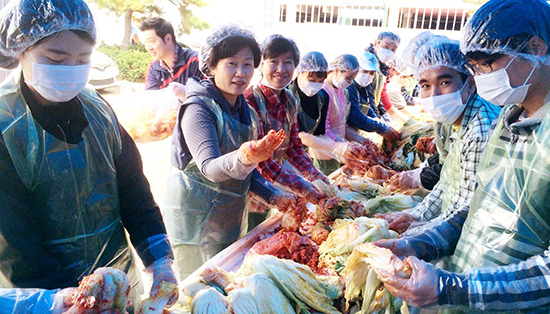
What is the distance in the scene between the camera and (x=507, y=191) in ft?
5.00

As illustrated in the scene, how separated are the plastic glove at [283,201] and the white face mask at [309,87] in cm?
173

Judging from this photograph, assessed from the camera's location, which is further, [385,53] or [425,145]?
[385,53]

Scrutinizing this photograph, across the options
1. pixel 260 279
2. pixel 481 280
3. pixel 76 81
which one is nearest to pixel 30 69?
pixel 76 81

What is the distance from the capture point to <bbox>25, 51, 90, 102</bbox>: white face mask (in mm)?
1519

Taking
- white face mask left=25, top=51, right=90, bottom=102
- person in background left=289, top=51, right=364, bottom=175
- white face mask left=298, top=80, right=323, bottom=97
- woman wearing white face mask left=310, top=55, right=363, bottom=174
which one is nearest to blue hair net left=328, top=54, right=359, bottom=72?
woman wearing white face mask left=310, top=55, right=363, bottom=174

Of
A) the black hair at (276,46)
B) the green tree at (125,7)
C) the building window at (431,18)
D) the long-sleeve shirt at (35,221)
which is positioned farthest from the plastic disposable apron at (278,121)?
the building window at (431,18)

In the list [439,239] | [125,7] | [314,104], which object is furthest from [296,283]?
[125,7]

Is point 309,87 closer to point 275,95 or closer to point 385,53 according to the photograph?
point 275,95

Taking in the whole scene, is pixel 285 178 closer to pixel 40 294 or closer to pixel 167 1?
pixel 40 294

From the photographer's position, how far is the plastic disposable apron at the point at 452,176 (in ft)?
7.49

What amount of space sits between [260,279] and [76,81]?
1.18 m

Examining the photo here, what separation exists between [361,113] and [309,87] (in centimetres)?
141

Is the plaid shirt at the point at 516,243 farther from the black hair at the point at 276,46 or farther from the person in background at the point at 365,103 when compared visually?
the person in background at the point at 365,103

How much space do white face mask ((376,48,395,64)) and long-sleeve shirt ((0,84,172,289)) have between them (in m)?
5.65
